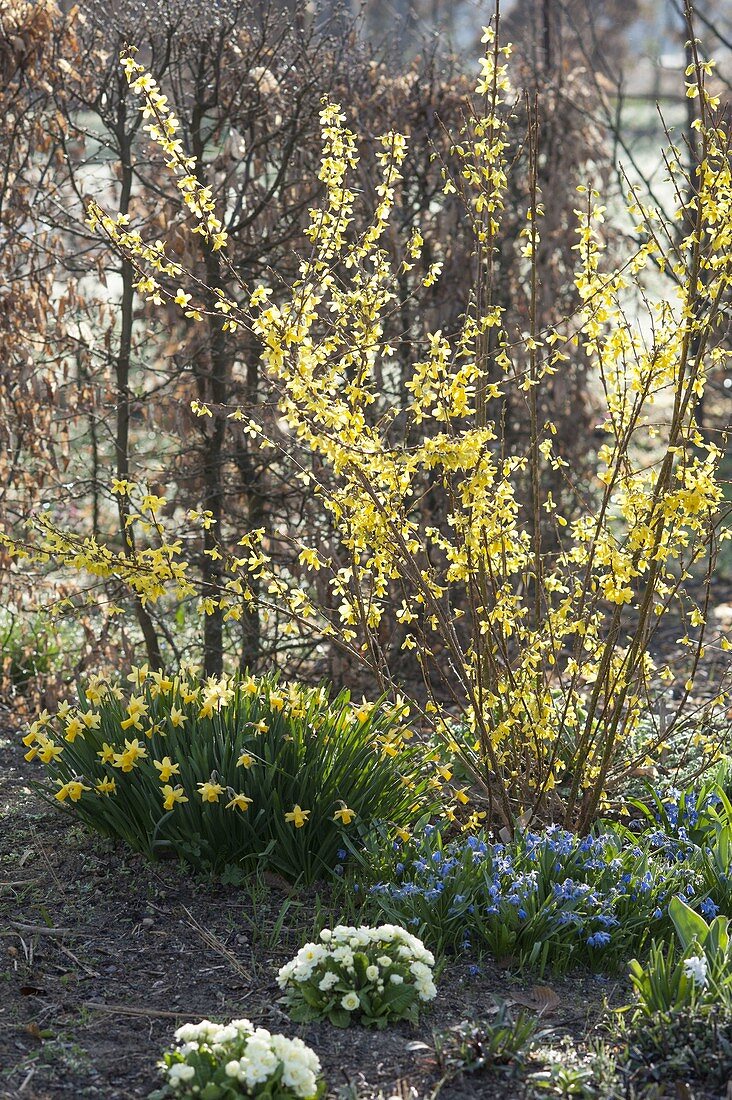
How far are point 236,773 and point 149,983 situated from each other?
718 mm

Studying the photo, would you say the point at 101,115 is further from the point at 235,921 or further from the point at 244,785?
the point at 235,921

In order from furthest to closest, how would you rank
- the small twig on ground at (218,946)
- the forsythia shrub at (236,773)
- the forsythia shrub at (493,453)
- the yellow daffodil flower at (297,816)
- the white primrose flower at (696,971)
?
1. the forsythia shrub at (236,773)
2. the yellow daffodil flower at (297,816)
3. the forsythia shrub at (493,453)
4. the small twig on ground at (218,946)
5. the white primrose flower at (696,971)

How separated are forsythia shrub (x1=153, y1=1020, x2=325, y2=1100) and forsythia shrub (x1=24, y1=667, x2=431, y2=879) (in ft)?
3.25

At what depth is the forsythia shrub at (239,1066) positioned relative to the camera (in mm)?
2391

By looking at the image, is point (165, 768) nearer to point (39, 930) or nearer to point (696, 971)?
point (39, 930)

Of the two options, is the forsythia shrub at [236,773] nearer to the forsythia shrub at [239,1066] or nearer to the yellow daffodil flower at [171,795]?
the yellow daffodil flower at [171,795]

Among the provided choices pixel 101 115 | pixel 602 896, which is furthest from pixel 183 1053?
pixel 101 115

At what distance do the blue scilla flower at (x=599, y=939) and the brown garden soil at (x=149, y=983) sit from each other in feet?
0.36

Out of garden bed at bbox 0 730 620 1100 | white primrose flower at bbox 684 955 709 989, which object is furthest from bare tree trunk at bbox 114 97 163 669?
white primrose flower at bbox 684 955 709 989

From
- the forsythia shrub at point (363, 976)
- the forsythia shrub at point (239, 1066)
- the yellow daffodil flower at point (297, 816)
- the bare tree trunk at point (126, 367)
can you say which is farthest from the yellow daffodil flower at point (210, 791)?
the bare tree trunk at point (126, 367)

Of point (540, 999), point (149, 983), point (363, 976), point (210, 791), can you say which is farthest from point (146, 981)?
point (540, 999)

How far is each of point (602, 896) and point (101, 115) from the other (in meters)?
3.77

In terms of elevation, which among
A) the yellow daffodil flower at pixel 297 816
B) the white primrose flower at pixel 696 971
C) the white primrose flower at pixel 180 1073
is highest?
the yellow daffodil flower at pixel 297 816

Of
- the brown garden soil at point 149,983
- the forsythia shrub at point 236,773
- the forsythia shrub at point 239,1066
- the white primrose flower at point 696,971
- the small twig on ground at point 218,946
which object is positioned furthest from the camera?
the forsythia shrub at point 236,773
